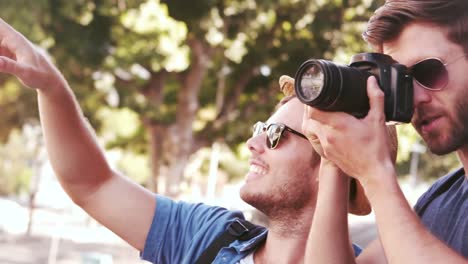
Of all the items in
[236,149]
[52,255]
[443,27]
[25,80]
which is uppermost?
[443,27]

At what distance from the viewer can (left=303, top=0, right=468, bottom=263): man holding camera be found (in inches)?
57.7

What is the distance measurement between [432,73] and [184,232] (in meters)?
1.11

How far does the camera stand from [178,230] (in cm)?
246

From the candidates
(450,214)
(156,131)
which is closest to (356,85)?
(450,214)

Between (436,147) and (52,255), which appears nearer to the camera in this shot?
(436,147)

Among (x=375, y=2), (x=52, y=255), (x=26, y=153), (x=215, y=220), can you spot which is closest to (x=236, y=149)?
(x=52, y=255)

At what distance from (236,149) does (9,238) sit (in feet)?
23.5

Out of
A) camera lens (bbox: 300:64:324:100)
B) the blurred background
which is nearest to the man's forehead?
camera lens (bbox: 300:64:324:100)

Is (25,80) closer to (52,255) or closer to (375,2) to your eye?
(375,2)

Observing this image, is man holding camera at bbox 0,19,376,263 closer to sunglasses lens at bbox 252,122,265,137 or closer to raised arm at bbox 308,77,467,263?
sunglasses lens at bbox 252,122,265,137

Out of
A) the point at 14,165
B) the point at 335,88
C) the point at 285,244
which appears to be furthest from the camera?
the point at 14,165

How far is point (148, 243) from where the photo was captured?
241cm

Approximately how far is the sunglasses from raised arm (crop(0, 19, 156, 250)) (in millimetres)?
1073

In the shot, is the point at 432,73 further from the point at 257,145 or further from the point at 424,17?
the point at 257,145
